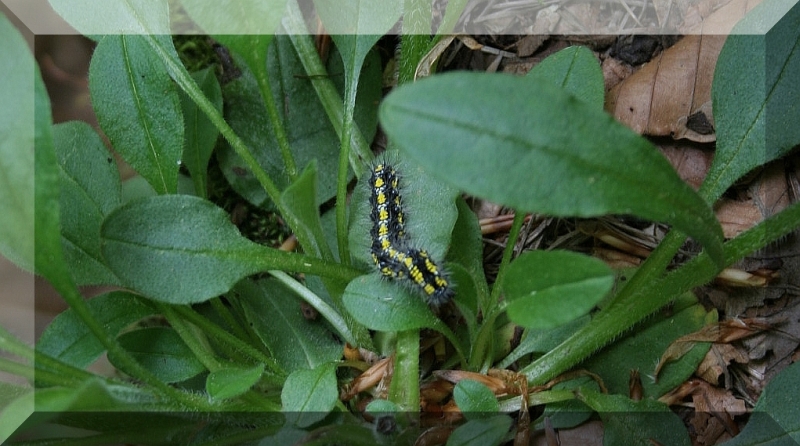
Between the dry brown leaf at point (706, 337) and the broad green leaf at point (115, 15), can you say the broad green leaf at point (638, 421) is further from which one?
the broad green leaf at point (115, 15)

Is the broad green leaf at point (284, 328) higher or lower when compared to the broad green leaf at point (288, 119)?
lower

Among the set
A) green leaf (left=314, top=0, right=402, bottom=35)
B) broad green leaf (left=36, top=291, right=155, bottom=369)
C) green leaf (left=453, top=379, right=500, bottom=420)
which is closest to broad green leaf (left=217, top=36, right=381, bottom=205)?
green leaf (left=314, top=0, right=402, bottom=35)

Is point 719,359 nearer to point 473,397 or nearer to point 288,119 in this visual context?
point 473,397

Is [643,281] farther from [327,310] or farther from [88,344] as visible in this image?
[88,344]

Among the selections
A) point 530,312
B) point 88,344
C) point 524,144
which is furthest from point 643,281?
point 88,344

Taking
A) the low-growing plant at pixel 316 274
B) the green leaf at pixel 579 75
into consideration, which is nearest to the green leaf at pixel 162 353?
the low-growing plant at pixel 316 274

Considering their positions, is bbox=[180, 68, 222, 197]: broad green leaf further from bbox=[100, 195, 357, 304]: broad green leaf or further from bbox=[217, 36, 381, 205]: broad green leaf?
bbox=[100, 195, 357, 304]: broad green leaf
